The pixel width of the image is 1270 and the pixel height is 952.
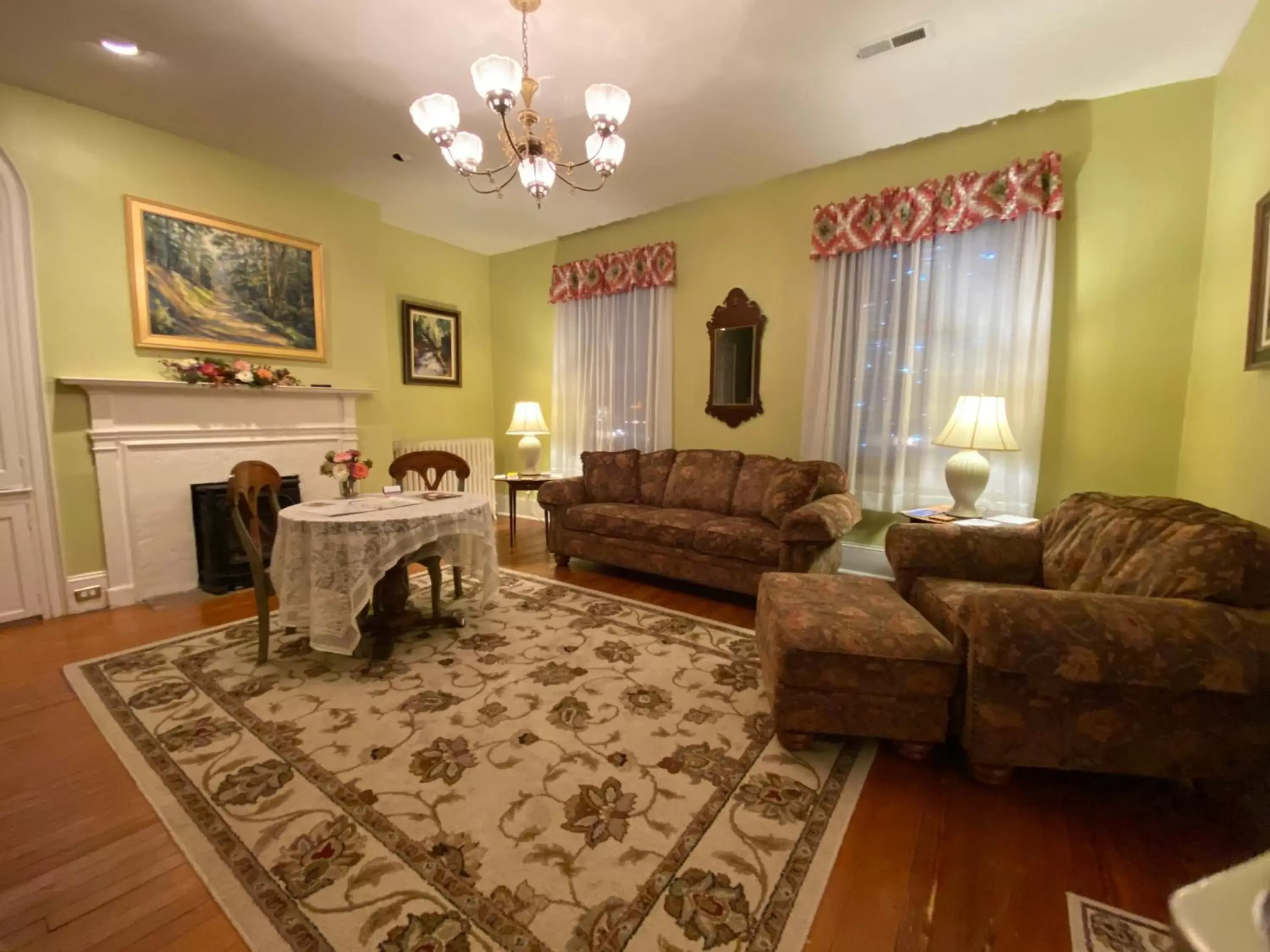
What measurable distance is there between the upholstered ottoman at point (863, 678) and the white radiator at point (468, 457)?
3532 mm

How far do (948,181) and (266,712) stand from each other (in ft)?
14.4

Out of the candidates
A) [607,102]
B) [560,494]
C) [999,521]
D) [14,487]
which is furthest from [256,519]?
[999,521]

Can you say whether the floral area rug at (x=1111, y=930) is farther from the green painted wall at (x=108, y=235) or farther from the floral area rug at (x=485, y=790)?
the green painted wall at (x=108, y=235)

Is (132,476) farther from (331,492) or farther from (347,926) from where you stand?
(347,926)

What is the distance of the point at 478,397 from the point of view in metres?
5.67

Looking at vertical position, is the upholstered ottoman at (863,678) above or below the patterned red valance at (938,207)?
below

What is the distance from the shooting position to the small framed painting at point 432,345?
4.95 meters

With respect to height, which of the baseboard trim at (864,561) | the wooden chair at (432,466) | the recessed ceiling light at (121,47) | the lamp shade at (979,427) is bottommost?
the baseboard trim at (864,561)

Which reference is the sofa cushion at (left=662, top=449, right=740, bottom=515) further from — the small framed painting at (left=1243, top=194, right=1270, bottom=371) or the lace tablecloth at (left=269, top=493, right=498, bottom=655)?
the small framed painting at (left=1243, top=194, right=1270, bottom=371)

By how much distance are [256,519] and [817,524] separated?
2810 millimetres

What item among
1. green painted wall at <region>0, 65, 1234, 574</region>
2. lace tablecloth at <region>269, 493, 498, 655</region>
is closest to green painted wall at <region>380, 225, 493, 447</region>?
green painted wall at <region>0, 65, 1234, 574</region>

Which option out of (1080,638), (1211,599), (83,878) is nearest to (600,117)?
(1080,638)

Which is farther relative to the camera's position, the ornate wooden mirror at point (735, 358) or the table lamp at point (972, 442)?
the ornate wooden mirror at point (735, 358)

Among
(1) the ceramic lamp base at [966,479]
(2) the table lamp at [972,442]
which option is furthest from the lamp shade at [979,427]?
(1) the ceramic lamp base at [966,479]
